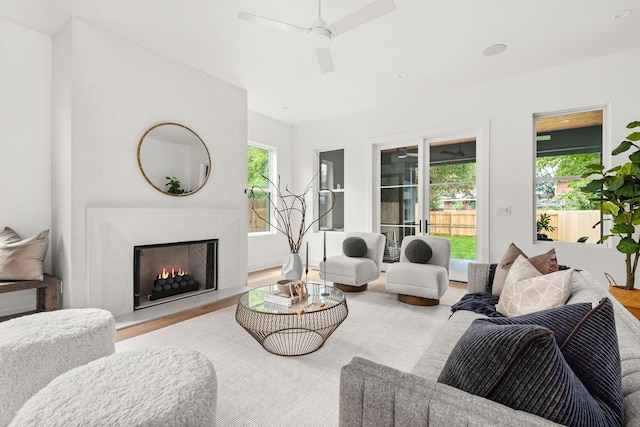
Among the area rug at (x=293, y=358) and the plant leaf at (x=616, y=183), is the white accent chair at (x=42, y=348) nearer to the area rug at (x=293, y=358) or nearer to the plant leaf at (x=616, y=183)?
the area rug at (x=293, y=358)

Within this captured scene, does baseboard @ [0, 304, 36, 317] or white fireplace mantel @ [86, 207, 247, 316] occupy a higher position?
white fireplace mantel @ [86, 207, 247, 316]

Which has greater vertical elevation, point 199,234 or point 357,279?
point 199,234

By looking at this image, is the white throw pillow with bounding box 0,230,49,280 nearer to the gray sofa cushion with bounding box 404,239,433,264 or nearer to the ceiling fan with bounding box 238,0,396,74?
the ceiling fan with bounding box 238,0,396,74

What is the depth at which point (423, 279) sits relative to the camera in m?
3.25

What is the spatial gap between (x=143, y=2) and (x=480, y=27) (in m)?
2.99

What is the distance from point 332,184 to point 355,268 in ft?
8.04

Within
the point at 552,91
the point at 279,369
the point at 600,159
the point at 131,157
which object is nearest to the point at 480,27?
the point at 552,91

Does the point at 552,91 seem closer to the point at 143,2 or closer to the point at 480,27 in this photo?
the point at 480,27

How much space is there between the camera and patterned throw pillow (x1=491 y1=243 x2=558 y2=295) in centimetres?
212

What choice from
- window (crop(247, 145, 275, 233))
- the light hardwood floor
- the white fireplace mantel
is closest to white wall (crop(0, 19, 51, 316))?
the white fireplace mantel

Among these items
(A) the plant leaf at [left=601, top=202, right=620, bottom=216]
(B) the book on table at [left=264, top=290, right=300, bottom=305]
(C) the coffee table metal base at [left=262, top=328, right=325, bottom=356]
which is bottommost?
(C) the coffee table metal base at [left=262, top=328, right=325, bottom=356]

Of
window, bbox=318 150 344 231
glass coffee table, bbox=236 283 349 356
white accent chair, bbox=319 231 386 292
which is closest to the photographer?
glass coffee table, bbox=236 283 349 356

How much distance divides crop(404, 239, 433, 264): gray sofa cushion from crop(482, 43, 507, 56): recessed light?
86.8 inches

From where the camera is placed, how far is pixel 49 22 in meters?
2.84
